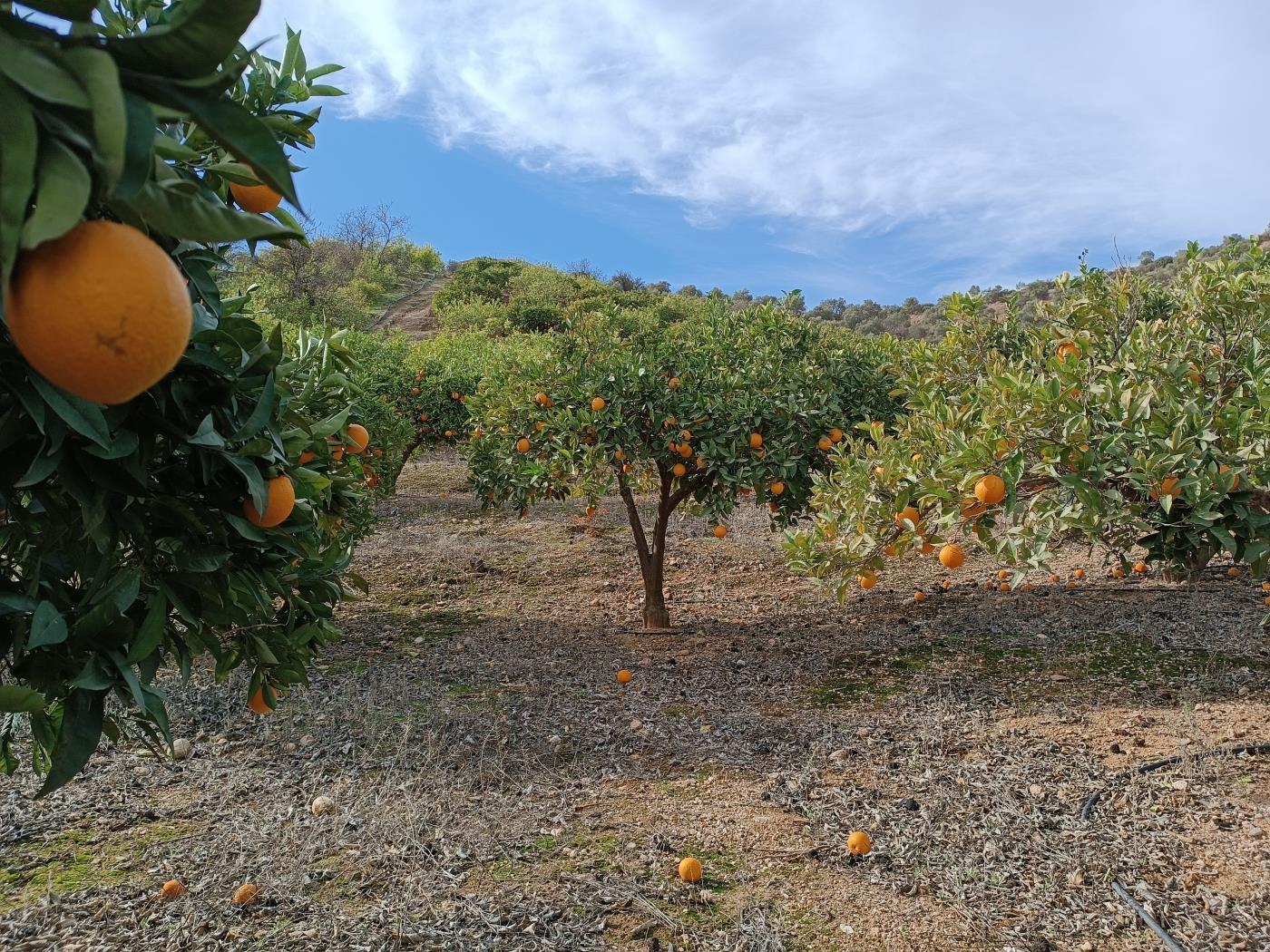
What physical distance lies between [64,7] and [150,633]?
3.36 ft

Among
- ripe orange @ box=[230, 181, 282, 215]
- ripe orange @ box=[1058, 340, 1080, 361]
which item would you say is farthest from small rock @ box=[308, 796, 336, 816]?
ripe orange @ box=[1058, 340, 1080, 361]

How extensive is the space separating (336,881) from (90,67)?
2664 millimetres

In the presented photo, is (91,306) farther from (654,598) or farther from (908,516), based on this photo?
(654,598)

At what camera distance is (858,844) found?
285 centimetres

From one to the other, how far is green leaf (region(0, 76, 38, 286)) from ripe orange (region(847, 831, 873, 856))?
296cm

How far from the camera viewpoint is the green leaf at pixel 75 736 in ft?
3.76

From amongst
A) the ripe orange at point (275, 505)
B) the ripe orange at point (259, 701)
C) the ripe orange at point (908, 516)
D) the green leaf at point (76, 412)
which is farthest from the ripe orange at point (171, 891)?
the ripe orange at point (908, 516)

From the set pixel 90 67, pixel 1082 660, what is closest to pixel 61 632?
pixel 90 67

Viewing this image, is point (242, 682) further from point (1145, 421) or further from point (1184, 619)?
point (1184, 619)

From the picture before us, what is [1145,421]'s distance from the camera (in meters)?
2.81

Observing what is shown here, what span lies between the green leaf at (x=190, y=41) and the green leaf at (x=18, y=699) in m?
0.85

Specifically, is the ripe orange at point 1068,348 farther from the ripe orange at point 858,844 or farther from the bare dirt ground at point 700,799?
the ripe orange at point 858,844

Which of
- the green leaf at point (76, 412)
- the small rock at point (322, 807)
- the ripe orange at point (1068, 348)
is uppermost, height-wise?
the ripe orange at point (1068, 348)

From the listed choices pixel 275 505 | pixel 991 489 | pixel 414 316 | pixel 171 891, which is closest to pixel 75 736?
pixel 275 505
